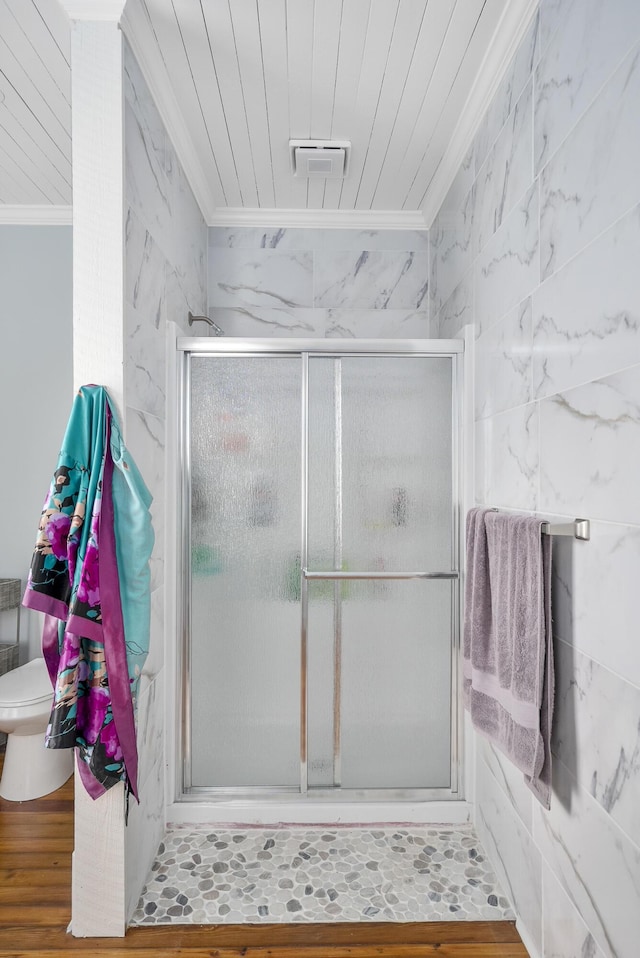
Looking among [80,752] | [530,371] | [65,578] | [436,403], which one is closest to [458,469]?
[436,403]

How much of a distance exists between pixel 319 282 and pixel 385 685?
1.84m

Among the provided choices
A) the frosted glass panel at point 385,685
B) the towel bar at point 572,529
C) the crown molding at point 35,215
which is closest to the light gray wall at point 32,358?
the crown molding at point 35,215

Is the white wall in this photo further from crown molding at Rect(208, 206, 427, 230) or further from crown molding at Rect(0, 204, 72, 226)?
crown molding at Rect(0, 204, 72, 226)

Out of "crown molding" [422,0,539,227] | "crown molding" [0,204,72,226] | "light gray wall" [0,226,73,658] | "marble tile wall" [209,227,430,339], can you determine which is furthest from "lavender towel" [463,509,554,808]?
"crown molding" [0,204,72,226]

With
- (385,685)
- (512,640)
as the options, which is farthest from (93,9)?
(385,685)

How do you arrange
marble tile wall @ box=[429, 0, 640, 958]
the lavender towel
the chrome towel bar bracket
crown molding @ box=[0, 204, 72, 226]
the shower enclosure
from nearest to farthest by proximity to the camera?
marble tile wall @ box=[429, 0, 640, 958]
the chrome towel bar bracket
the lavender towel
the shower enclosure
crown molding @ box=[0, 204, 72, 226]

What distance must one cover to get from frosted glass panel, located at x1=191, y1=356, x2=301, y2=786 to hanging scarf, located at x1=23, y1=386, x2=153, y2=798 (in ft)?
1.93

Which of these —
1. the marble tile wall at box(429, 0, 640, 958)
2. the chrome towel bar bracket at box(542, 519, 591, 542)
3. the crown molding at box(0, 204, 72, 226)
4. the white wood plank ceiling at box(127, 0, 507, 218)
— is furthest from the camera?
the crown molding at box(0, 204, 72, 226)

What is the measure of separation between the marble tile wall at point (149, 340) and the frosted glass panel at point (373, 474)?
54 centimetres

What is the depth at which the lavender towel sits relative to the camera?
1.31 metres

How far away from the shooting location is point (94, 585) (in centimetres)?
146

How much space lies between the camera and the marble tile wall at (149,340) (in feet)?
5.38

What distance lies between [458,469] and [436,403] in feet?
0.83

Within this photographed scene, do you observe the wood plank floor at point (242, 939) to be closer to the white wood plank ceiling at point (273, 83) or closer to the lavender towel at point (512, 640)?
the lavender towel at point (512, 640)
